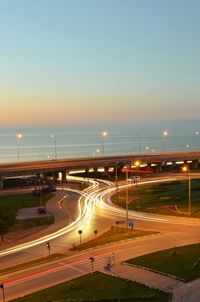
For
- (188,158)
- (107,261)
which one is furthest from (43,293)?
(188,158)

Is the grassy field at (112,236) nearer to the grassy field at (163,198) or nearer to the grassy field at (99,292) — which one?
the grassy field at (163,198)

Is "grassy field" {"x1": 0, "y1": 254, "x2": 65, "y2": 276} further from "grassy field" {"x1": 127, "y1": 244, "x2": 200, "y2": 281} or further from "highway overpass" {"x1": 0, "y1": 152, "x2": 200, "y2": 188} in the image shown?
"highway overpass" {"x1": 0, "y1": 152, "x2": 200, "y2": 188}

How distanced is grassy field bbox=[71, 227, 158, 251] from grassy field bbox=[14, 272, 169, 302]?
A: 1207 centimetres

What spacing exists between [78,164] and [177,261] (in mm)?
79348

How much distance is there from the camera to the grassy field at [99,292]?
34719 mm

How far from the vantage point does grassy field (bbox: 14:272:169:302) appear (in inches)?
1367

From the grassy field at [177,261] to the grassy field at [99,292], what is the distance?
13.6ft

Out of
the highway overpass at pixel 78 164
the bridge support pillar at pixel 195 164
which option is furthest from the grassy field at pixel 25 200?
the bridge support pillar at pixel 195 164

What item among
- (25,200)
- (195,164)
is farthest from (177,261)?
(195,164)

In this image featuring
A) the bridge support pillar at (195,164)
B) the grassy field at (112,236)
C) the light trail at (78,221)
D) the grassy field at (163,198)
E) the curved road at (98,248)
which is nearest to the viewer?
the curved road at (98,248)

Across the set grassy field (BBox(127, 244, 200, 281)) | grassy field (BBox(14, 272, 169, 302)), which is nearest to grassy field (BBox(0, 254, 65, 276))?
grassy field (BBox(14, 272, 169, 302))

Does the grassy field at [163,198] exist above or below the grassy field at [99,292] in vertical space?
above

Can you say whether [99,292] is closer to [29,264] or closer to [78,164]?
[29,264]

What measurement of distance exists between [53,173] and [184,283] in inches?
3176
